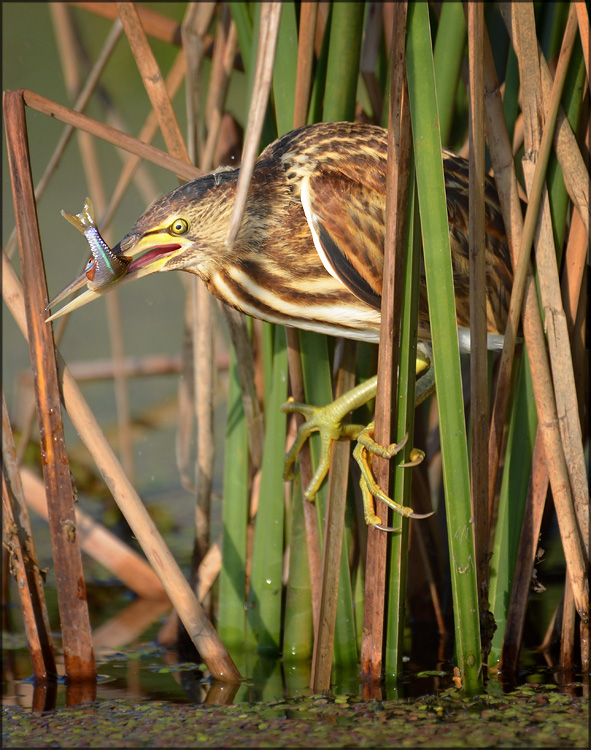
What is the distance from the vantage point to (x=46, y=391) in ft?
4.91

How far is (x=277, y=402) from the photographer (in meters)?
1.71

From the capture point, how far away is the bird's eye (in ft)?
4.90

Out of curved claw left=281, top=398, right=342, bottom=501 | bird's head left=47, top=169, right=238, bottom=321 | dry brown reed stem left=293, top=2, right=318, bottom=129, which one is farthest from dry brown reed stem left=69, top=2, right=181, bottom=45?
curved claw left=281, top=398, right=342, bottom=501

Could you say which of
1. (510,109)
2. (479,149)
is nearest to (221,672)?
(479,149)

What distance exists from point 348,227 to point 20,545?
0.87 meters

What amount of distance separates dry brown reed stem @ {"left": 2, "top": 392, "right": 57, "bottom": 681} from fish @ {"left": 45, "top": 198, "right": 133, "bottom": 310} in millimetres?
355

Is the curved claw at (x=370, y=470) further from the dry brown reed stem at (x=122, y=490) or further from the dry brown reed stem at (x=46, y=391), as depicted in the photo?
the dry brown reed stem at (x=46, y=391)

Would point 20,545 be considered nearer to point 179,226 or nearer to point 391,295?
point 179,226

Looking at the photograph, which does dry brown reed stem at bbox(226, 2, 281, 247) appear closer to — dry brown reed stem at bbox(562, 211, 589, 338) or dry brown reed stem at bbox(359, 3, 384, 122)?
dry brown reed stem at bbox(562, 211, 589, 338)

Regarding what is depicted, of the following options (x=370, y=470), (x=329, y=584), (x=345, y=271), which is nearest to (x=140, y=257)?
(x=345, y=271)

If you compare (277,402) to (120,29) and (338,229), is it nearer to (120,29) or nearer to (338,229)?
(338,229)

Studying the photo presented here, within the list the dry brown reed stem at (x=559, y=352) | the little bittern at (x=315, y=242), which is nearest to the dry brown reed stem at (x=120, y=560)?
the little bittern at (x=315, y=242)

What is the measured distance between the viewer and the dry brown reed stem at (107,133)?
1470 millimetres

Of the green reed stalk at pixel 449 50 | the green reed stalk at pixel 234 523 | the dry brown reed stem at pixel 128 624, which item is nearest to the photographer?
the green reed stalk at pixel 449 50
